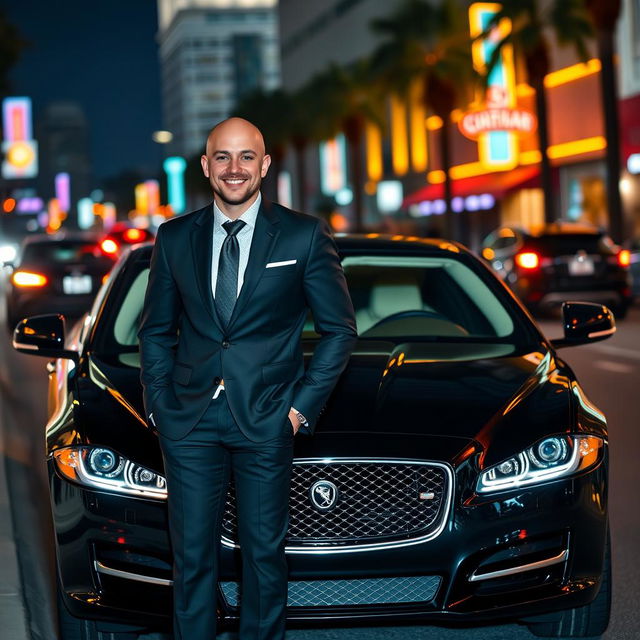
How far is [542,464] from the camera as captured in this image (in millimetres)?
4527

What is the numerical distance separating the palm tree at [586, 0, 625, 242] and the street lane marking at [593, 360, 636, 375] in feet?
57.0

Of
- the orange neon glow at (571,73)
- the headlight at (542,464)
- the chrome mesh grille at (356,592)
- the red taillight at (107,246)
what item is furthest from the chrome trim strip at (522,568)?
the orange neon glow at (571,73)

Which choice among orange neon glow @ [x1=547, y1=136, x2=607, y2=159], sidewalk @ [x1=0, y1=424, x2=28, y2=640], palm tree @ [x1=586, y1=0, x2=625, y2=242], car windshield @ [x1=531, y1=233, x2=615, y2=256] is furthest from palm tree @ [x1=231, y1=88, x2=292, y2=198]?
sidewalk @ [x1=0, y1=424, x2=28, y2=640]

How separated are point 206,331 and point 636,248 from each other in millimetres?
20142

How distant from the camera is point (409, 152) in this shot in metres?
68.5

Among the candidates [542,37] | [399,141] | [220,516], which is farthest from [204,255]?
[399,141]

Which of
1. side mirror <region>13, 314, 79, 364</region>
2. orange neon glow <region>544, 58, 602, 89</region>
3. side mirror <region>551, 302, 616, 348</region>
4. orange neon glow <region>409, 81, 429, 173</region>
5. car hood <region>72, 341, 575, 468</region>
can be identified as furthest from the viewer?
orange neon glow <region>409, 81, 429, 173</region>

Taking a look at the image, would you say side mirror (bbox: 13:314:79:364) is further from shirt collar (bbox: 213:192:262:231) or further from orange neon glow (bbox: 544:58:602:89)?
orange neon glow (bbox: 544:58:602:89)

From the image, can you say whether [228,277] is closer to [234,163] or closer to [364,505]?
[234,163]

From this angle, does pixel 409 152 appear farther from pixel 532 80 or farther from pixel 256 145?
pixel 256 145

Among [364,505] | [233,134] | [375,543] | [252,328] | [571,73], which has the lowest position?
[375,543]

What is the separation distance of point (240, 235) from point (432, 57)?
51.7 meters

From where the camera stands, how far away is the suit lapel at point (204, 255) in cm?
386

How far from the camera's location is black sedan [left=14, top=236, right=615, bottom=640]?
4.38m
